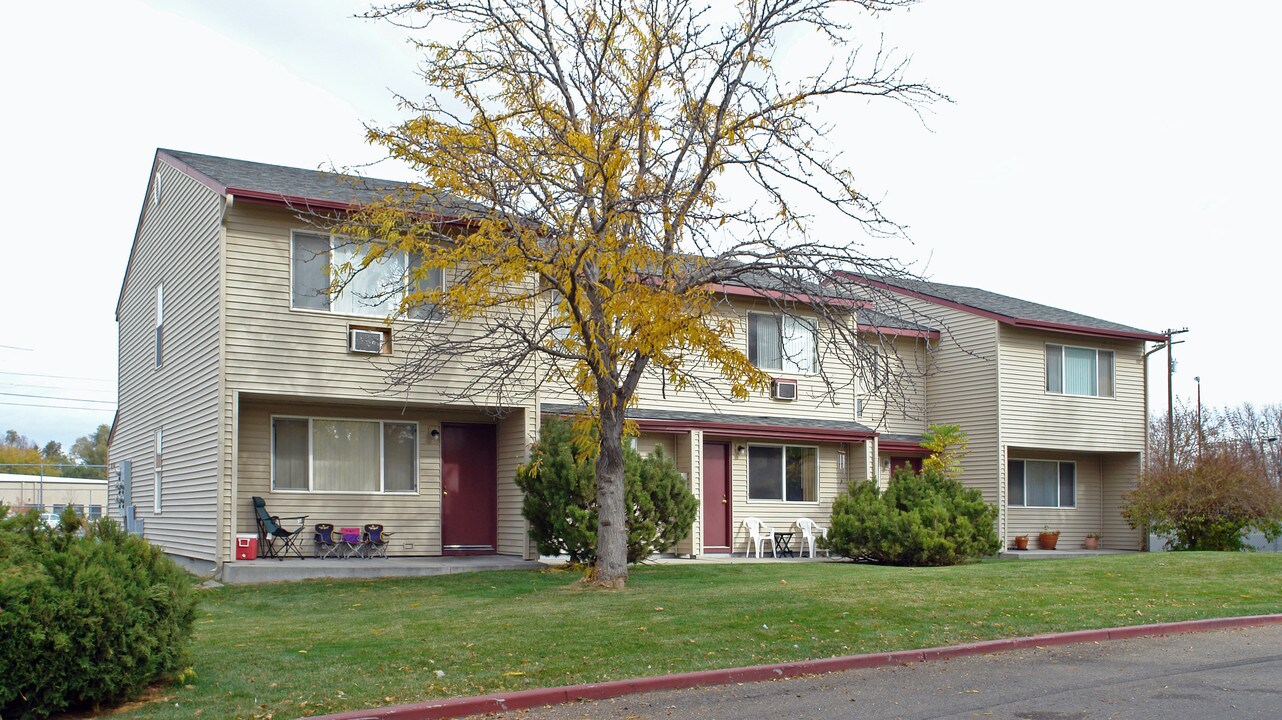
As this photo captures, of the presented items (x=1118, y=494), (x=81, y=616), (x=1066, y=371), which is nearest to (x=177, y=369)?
(x=81, y=616)

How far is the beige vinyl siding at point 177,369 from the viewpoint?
58.9 feet

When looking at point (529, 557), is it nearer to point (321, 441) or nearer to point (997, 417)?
point (321, 441)

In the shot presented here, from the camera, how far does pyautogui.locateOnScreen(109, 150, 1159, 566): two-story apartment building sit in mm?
17734

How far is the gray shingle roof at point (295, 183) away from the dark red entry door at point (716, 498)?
8.12m

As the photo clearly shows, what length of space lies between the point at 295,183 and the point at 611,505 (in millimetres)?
8657

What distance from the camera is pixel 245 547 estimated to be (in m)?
17.6

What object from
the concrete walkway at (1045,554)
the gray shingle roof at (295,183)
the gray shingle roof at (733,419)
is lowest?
the concrete walkway at (1045,554)

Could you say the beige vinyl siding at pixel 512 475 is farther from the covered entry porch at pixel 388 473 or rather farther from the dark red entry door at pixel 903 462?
the dark red entry door at pixel 903 462

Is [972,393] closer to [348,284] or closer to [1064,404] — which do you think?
[1064,404]

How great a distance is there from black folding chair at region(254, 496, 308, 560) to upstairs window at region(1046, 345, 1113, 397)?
1965cm

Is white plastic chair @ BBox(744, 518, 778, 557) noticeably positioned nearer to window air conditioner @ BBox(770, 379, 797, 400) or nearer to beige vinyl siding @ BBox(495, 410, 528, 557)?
window air conditioner @ BBox(770, 379, 797, 400)

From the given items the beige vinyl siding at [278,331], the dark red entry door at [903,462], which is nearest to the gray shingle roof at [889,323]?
the dark red entry door at [903,462]

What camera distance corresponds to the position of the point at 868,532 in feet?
70.5

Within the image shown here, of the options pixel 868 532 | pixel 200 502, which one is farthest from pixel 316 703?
pixel 868 532
